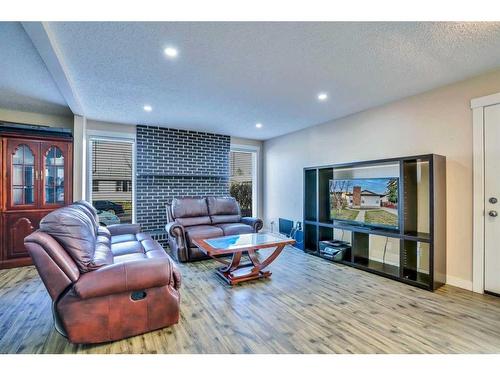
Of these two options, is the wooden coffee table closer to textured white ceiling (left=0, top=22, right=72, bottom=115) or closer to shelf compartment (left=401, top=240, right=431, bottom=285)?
shelf compartment (left=401, top=240, right=431, bottom=285)

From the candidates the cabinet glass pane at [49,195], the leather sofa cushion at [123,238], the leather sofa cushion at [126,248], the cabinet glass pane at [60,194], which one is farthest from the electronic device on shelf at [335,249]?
the cabinet glass pane at [49,195]

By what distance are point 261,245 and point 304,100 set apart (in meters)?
2.01

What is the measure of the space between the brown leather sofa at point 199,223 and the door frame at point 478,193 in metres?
2.82

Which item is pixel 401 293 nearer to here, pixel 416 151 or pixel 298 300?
pixel 298 300

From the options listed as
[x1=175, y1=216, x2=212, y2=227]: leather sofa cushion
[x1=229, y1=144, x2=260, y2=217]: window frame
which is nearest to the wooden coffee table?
[x1=175, y1=216, x2=212, y2=227]: leather sofa cushion

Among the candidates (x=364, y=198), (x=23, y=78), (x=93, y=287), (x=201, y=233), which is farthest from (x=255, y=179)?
(x=93, y=287)

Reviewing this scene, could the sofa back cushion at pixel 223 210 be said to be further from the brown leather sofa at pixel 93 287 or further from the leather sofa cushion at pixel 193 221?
the brown leather sofa at pixel 93 287

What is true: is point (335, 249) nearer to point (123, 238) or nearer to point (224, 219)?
point (224, 219)

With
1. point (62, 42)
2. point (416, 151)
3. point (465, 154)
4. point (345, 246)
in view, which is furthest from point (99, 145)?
point (465, 154)

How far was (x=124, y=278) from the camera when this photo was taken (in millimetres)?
1782

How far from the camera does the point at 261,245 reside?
2904mm

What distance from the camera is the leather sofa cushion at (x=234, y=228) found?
399 centimetres

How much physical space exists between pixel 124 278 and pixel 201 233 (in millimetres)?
2026
